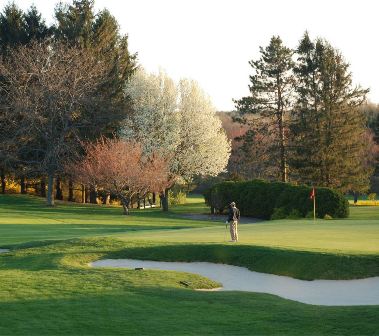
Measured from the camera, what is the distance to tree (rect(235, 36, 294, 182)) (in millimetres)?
70688

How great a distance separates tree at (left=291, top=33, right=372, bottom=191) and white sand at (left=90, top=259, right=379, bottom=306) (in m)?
50.3

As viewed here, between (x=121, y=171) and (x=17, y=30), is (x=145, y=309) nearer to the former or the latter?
(x=121, y=171)

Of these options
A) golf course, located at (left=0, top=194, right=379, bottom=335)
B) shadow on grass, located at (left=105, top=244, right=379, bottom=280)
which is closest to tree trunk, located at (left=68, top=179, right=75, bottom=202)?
golf course, located at (left=0, top=194, right=379, bottom=335)

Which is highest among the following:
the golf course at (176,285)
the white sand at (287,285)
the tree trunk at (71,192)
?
the tree trunk at (71,192)

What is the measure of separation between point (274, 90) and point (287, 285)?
182 ft

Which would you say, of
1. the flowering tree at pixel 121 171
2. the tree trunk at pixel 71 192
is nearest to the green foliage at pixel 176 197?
the tree trunk at pixel 71 192

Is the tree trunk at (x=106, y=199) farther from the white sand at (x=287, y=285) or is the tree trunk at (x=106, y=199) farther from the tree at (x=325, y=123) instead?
the white sand at (x=287, y=285)

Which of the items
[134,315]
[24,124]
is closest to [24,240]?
[134,315]

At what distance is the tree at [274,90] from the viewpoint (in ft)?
232

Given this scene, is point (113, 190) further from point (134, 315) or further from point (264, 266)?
point (134, 315)

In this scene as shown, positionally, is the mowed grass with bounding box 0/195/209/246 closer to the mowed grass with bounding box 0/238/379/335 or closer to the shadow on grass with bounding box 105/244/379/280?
the shadow on grass with bounding box 105/244/379/280

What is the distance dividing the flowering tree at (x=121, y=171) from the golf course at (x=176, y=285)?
936 inches

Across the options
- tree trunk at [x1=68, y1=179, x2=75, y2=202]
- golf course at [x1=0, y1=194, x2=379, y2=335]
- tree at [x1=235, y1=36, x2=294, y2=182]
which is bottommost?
golf course at [x1=0, y1=194, x2=379, y2=335]

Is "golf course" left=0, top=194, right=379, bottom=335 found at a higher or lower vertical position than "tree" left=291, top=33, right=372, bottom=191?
lower
